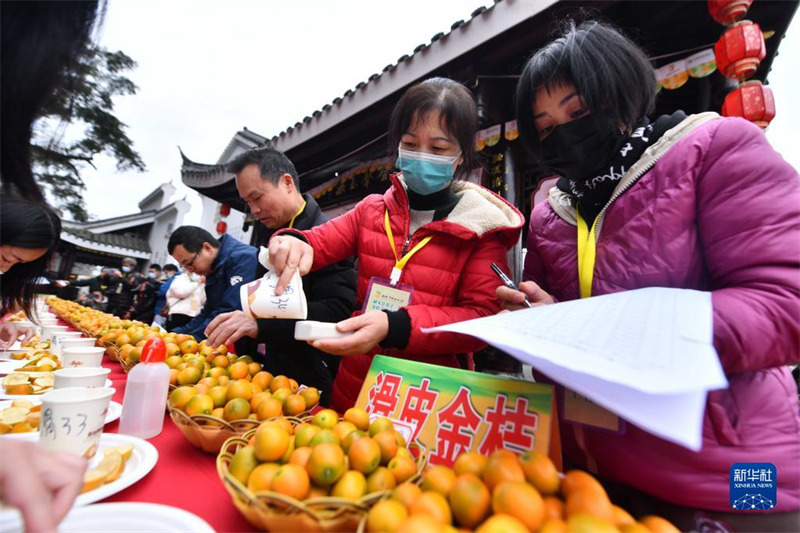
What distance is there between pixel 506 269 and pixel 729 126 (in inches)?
31.2

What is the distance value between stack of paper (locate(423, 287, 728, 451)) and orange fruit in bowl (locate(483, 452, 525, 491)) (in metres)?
0.19

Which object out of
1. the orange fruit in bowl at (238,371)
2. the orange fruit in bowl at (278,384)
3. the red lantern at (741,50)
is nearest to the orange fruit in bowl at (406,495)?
the orange fruit in bowl at (278,384)

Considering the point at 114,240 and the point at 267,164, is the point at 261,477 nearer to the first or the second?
the point at 267,164

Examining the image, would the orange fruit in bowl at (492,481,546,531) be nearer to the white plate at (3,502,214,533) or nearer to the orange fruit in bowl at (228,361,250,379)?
the white plate at (3,502,214,533)

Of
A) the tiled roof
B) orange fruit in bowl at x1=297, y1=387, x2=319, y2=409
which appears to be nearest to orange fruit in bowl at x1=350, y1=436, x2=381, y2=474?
orange fruit in bowl at x1=297, y1=387, x2=319, y2=409

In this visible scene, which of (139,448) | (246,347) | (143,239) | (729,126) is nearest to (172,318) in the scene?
(246,347)

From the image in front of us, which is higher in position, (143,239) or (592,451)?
(143,239)

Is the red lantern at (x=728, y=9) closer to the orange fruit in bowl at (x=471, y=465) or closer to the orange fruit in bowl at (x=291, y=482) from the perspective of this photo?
the orange fruit in bowl at (x=471, y=465)

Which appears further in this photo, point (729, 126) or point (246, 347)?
point (246, 347)

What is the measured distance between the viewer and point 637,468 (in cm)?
81

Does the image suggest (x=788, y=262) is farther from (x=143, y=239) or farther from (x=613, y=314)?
(x=143, y=239)

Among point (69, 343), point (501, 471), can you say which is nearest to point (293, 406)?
point (501, 471)

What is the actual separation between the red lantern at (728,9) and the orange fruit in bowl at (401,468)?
374cm

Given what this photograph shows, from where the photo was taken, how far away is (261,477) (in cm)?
68
